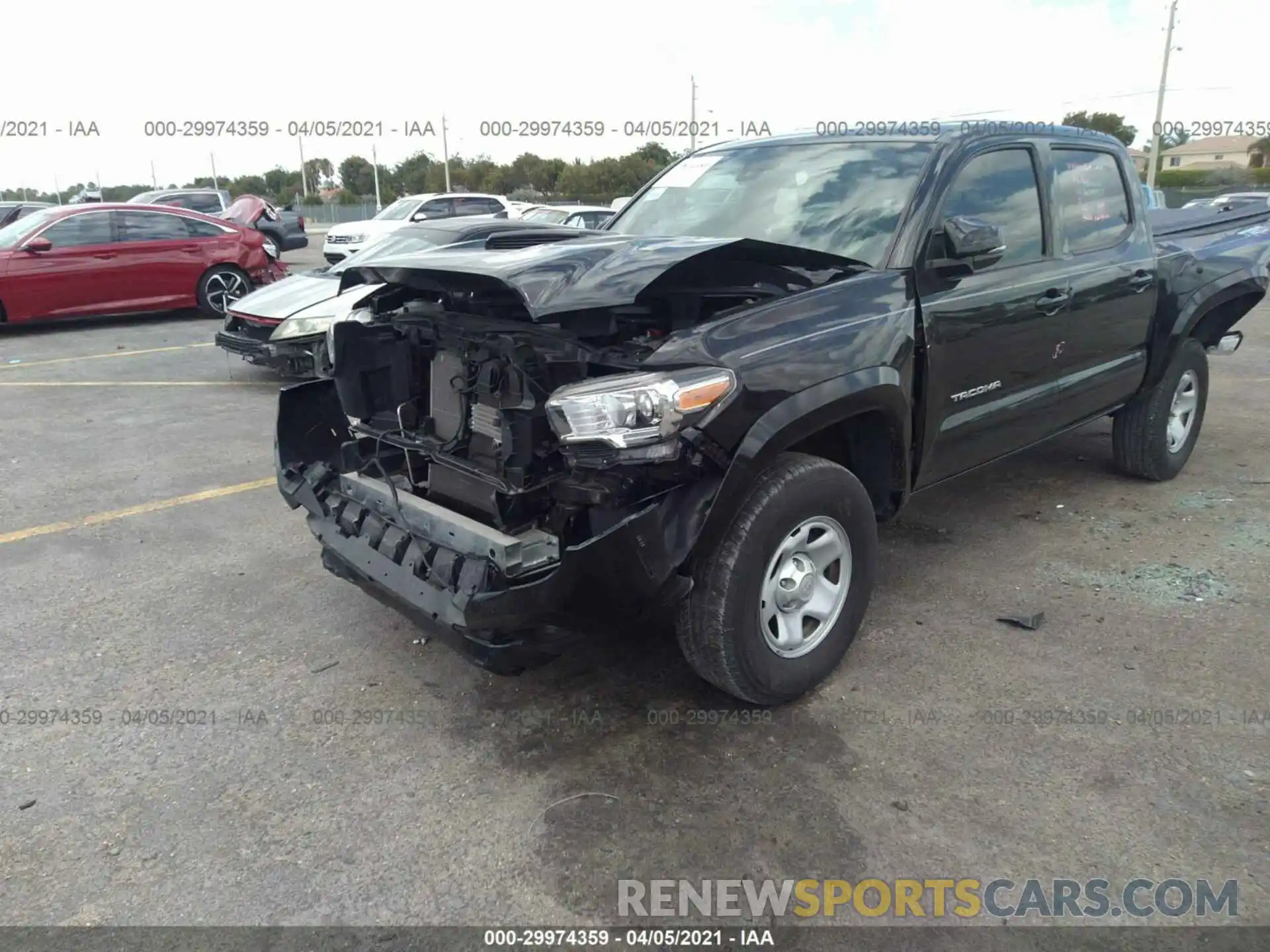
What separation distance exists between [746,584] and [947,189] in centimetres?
192

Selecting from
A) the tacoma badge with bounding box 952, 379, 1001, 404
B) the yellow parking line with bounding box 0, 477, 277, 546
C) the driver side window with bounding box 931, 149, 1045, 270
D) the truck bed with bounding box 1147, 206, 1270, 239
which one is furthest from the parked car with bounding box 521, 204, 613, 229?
the tacoma badge with bounding box 952, 379, 1001, 404

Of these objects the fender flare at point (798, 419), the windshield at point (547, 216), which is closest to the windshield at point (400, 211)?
the windshield at point (547, 216)

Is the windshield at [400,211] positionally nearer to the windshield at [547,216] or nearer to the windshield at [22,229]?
the windshield at [547,216]

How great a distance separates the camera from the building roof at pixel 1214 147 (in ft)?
255

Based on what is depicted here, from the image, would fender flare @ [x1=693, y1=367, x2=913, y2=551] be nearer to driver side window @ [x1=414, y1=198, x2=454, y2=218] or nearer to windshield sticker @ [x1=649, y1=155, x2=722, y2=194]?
windshield sticker @ [x1=649, y1=155, x2=722, y2=194]

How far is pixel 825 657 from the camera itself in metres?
3.30

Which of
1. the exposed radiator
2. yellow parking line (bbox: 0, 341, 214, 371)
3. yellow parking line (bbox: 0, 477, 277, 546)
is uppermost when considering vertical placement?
the exposed radiator

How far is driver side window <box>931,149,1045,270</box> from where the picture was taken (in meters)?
3.84

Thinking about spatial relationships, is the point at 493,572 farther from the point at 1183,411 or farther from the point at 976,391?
the point at 1183,411

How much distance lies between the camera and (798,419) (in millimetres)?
2953

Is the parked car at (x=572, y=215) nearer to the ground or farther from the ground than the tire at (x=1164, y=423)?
farther from the ground

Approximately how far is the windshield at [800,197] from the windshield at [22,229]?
9.77m

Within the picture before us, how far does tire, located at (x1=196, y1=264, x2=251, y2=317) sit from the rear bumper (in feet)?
34.6

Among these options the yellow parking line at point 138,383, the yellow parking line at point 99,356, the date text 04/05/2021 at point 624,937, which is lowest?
the date text 04/05/2021 at point 624,937
